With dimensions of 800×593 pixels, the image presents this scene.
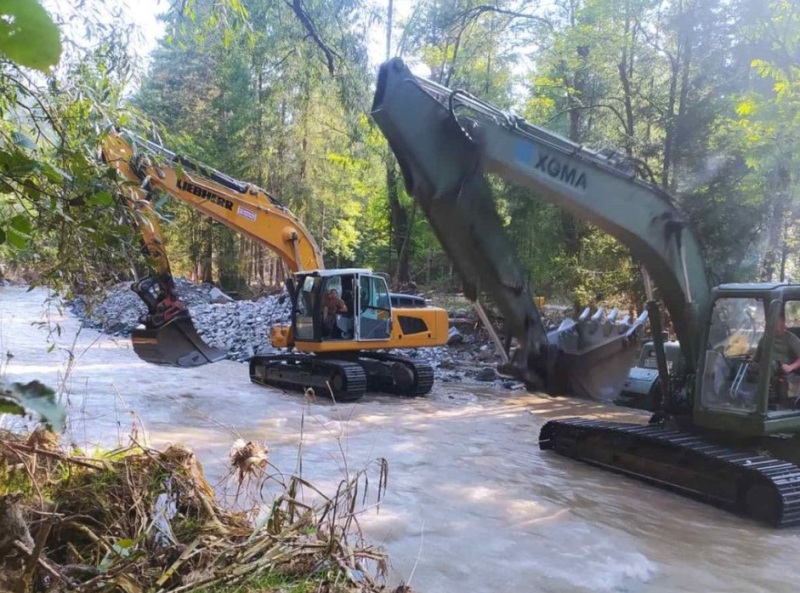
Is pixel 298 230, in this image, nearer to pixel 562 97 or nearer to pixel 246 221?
pixel 246 221

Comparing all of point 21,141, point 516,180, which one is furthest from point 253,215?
point 21,141

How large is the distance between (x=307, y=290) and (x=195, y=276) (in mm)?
27252

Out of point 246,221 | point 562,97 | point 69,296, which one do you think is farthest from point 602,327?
point 562,97

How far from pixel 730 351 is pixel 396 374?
6285 mm

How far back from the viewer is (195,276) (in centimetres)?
3638

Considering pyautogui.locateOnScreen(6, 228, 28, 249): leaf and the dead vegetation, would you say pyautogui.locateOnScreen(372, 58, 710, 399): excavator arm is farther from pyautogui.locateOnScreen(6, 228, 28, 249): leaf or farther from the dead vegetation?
pyautogui.locateOnScreen(6, 228, 28, 249): leaf

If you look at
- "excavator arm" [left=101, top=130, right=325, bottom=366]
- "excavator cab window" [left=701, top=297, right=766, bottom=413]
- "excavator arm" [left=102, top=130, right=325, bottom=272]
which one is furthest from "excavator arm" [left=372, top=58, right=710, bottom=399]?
"excavator arm" [left=102, top=130, right=325, bottom=272]

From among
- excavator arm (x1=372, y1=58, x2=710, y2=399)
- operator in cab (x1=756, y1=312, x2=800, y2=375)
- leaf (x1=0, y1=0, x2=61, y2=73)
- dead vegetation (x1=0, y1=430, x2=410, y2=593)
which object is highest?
excavator arm (x1=372, y1=58, x2=710, y2=399)

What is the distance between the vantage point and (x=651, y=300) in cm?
664

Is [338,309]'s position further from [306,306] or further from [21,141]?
[21,141]

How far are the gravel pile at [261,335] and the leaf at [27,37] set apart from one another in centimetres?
1065

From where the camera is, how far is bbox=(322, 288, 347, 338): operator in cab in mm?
10703

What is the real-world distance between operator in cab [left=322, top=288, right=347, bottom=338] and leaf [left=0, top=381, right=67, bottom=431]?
32.1 ft

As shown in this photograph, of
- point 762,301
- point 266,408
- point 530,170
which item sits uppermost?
point 530,170
